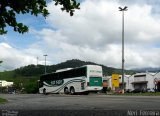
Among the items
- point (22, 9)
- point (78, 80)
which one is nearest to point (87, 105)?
→ point (22, 9)

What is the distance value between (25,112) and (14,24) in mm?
1926

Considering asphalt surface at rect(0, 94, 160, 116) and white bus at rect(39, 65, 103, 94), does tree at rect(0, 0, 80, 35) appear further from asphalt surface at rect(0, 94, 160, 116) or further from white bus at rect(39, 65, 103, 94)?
white bus at rect(39, 65, 103, 94)

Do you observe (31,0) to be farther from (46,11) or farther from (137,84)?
(137,84)

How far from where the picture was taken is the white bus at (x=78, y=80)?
4778 cm

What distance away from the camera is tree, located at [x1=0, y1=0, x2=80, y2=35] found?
285 inches

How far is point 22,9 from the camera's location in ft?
24.2

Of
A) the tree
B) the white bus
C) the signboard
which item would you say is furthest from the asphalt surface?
the signboard

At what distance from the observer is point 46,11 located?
25.1 ft

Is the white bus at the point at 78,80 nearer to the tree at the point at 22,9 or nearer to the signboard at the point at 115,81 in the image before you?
the signboard at the point at 115,81

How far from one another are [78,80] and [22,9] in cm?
4215

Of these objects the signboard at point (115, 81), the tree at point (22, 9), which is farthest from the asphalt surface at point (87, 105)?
the signboard at point (115, 81)

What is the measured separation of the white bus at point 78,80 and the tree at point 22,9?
130ft

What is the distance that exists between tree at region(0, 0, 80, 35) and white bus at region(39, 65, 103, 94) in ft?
130

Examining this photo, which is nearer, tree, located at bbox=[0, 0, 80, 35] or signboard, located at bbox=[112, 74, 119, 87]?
tree, located at bbox=[0, 0, 80, 35]
